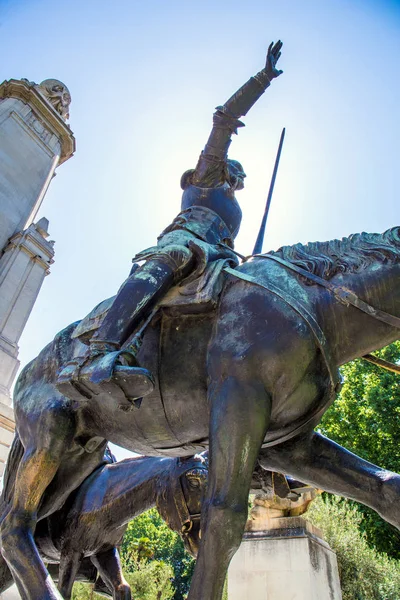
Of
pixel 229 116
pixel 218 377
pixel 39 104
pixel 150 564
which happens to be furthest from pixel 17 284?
pixel 150 564

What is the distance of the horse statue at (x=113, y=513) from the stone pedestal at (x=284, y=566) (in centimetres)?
143

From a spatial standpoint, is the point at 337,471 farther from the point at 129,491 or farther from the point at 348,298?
the point at 129,491

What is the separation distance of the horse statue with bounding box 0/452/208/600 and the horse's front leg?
1.42 metres

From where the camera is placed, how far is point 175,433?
9.95 feet

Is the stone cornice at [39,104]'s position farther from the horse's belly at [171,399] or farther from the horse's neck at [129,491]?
the horse's belly at [171,399]

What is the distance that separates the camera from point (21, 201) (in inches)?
417

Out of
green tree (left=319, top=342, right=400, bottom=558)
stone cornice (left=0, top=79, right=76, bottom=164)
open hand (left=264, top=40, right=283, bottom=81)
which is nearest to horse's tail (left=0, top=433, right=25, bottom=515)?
open hand (left=264, top=40, right=283, bottom=81)

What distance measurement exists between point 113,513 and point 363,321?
8.64 feet

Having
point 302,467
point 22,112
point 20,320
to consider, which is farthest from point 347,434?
point 302,467

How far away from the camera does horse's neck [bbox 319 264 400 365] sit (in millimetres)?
2838

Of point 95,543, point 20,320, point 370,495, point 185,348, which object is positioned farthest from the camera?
point 20,320

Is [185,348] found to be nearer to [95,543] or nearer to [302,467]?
[302,467]

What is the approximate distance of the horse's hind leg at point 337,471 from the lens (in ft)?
9.05

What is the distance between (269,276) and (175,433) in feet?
3.86
